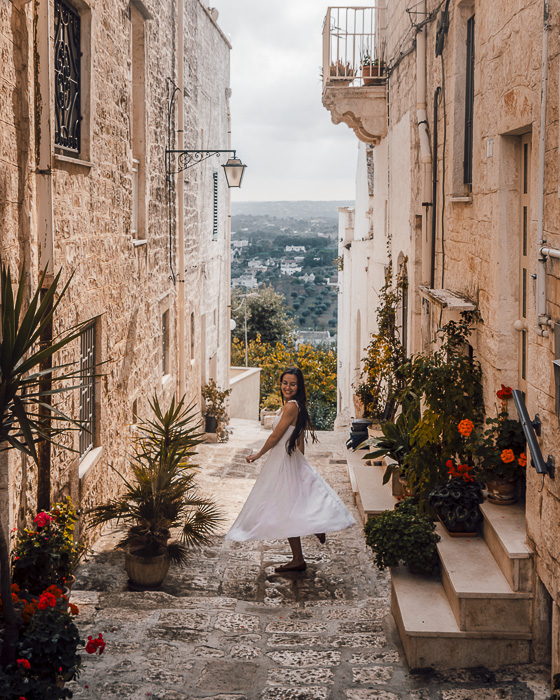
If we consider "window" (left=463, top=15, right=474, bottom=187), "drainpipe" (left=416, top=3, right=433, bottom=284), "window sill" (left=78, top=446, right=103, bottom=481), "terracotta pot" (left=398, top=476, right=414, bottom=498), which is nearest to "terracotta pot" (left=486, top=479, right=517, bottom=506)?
"terracotta pot" (left=398, top=476, right=414, bottom=498)

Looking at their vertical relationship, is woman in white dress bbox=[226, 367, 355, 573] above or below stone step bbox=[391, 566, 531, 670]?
above

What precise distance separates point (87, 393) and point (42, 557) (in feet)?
8.18

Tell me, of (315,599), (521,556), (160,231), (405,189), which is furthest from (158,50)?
(521,556)

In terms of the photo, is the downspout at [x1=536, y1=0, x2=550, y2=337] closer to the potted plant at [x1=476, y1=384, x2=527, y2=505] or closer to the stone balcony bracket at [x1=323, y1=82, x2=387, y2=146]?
the potted plant at [x1=476, y1=384, x2=527, y2=505]

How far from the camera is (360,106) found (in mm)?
13086

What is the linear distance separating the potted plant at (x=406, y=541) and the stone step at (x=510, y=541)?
0.37 meters

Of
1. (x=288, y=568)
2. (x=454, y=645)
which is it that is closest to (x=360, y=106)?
(x=288, y=568)

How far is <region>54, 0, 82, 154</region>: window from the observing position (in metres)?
6.06

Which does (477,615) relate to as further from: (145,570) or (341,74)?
(341,74)

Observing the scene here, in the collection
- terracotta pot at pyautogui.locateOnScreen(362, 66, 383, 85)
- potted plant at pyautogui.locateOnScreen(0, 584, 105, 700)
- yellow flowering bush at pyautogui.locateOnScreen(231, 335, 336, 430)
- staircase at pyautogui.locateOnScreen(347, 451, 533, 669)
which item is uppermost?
terracotta pot at pyautogui.locateOnScreen(362, 66, 383, 85)

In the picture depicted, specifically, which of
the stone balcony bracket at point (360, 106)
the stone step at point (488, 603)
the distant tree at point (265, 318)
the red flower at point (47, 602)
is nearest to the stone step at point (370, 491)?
the stone step at point (488, 603)

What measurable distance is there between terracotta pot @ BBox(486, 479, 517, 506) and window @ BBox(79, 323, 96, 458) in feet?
10.8

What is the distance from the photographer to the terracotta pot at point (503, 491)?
548 centimetres

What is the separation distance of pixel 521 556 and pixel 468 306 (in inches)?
96.0
